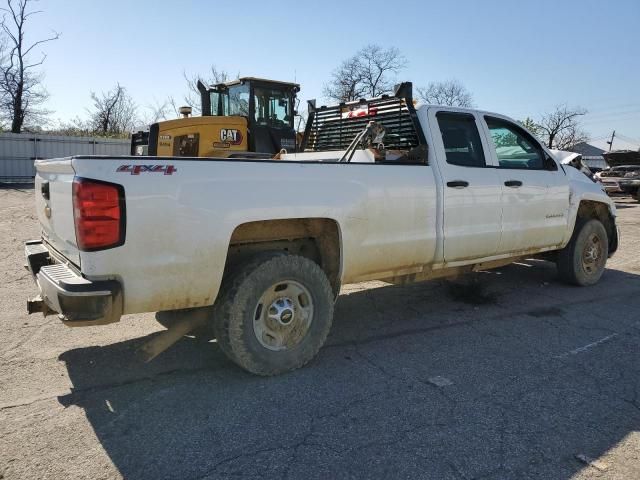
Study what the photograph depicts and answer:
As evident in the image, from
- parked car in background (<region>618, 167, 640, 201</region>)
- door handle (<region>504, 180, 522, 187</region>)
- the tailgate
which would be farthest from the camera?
parked car in background (<region>618, 167, 640, 201</region>)

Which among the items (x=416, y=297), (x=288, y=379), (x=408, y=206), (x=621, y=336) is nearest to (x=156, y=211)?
(x=288, y=379)

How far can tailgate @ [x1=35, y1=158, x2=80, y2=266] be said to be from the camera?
3217 millimetres

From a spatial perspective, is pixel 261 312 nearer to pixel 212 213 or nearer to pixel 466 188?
pixel 212 213

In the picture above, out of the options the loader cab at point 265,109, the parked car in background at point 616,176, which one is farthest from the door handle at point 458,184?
the parked car in background at point 616,176

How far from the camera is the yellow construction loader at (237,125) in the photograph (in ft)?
36.8

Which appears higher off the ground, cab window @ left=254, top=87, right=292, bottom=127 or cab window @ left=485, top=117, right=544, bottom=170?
cab window @ left=254, top=87, right=292, bottom=127

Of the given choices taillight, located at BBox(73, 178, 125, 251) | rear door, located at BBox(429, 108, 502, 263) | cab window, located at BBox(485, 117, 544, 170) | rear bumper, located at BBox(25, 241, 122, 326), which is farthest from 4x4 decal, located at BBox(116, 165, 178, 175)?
cab window, located at BBox(485, 117, 544, 170)

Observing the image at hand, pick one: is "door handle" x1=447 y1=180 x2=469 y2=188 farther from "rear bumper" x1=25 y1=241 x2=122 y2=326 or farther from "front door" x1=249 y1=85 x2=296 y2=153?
"front door" x1=249 y1=85 x2=296 y2=153

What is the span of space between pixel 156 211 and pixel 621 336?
14.2ft

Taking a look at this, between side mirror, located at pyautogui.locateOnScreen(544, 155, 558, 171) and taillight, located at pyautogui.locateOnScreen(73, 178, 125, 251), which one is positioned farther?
side mirror, located at pyautogui.locateOnScreen(544, 155, 558, 171)

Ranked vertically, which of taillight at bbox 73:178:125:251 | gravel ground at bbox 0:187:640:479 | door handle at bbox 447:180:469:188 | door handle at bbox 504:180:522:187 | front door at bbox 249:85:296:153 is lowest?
gravel ground at bbox 0:187:640:479

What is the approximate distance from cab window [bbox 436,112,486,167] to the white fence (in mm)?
26230

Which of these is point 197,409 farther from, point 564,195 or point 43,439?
point 564,195

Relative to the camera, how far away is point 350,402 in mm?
3469
